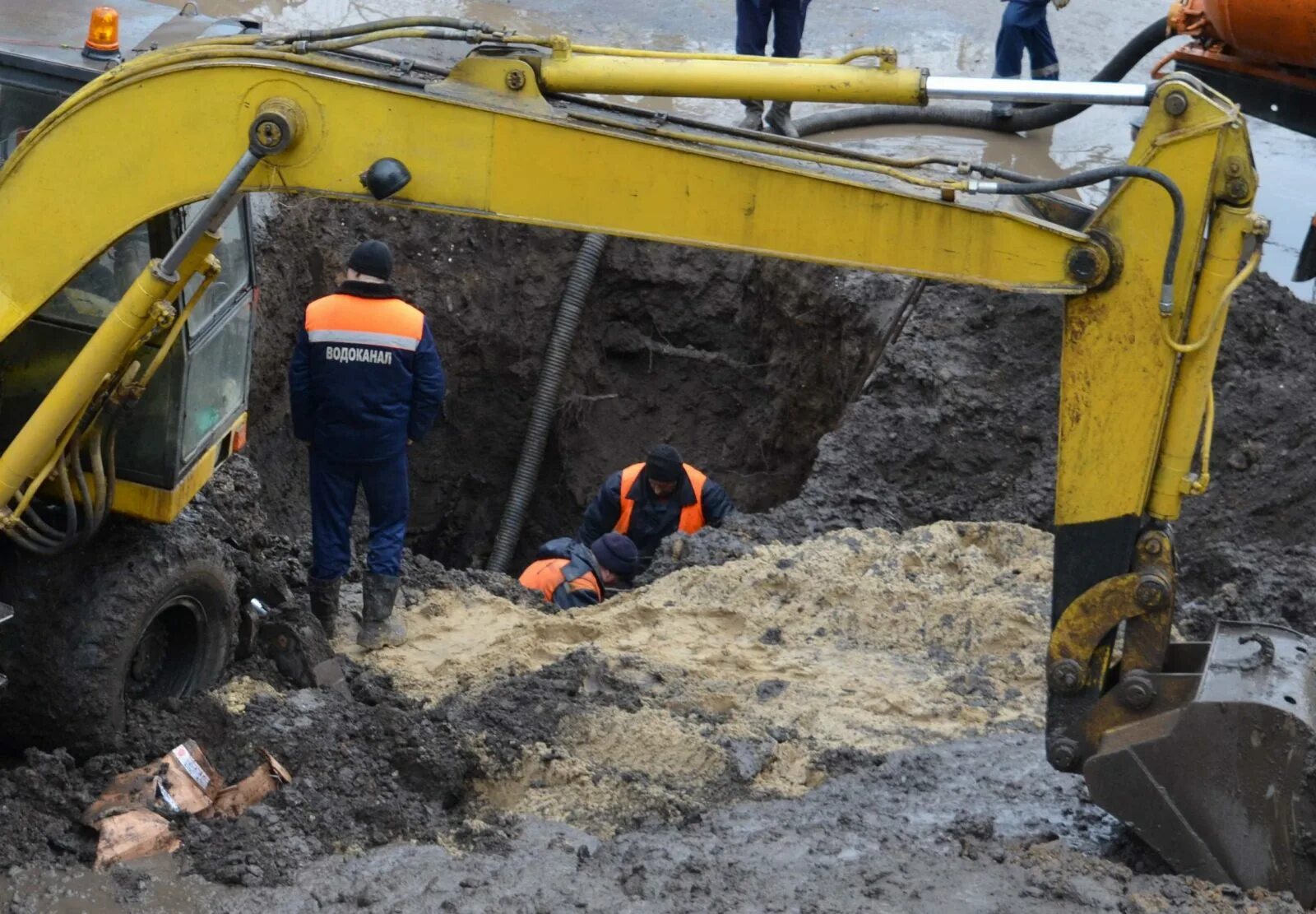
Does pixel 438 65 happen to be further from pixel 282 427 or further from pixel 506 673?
pixel 282 427

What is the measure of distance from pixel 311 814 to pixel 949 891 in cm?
215

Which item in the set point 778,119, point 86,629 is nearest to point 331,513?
point 86,629

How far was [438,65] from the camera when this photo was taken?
467cm

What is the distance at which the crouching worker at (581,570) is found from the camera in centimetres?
812

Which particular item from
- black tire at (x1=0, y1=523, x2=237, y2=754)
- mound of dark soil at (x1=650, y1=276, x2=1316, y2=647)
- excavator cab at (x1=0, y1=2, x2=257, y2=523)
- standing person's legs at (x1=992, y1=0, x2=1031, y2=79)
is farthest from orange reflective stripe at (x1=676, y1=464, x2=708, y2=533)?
standing person's legs at (x1=992, y1=0, x2=1031, y2=79)

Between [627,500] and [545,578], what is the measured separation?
3.37ft

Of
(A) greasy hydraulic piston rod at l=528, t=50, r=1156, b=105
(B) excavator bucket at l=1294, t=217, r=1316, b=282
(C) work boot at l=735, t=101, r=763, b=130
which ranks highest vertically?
(A) greasy hydraulic piston rod at l=528, t=50, r=1156, b=105

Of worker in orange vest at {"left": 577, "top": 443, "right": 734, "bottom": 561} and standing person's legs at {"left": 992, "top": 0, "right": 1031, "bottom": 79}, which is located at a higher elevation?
standing person's legs at {"left": 992, "top": 0, "right": 1031, "bottom": 79}

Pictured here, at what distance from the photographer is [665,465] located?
8.71 metres

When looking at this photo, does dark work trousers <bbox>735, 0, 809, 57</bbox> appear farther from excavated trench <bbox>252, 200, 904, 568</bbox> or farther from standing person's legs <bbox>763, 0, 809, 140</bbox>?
excavated trench <bbox>252, 200, 904, 568</bbox>

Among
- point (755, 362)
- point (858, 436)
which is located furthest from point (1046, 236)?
point (755, 362)

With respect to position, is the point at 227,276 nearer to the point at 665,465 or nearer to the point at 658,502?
the point at 665,465

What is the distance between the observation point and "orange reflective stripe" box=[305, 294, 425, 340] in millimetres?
6527

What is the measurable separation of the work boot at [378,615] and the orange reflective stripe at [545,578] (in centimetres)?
112
